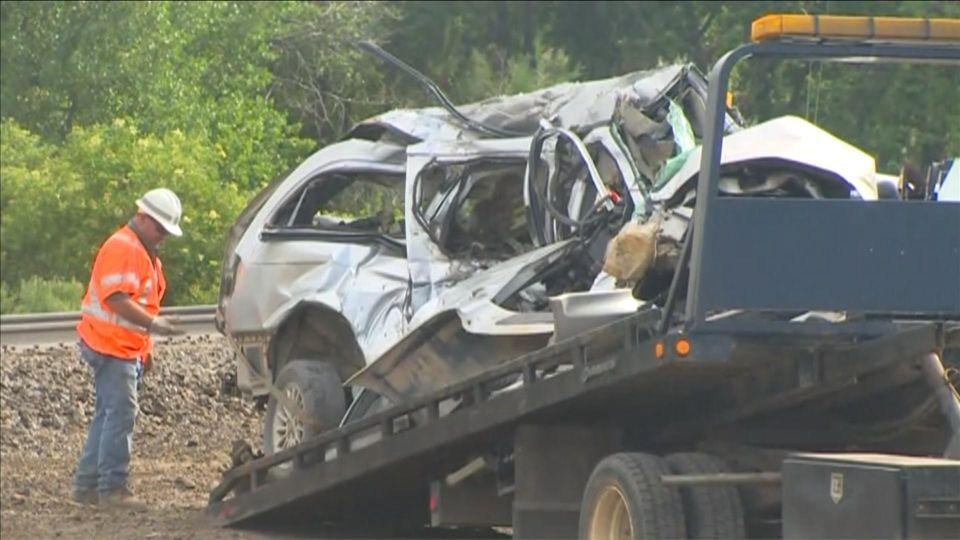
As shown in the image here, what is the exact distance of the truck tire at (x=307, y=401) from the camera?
11656mm

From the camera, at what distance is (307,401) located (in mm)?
11695

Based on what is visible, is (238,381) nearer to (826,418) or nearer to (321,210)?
(321,210)

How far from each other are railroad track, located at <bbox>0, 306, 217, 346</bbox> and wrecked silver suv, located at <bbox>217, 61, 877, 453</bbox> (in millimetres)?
7995

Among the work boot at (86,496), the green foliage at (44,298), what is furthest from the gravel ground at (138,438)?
the green foliage at (44,298)

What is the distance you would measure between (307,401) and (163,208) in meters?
1.63

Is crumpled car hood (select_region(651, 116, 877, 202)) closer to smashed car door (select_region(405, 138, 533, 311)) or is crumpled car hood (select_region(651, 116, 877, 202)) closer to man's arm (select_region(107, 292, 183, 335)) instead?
smashed car door (select_region(405, 138, 533, 311))

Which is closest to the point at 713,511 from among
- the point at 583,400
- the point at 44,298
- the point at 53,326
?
the point at 583,400

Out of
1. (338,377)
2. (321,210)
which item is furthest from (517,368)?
(321,210)

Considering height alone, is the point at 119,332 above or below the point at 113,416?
above

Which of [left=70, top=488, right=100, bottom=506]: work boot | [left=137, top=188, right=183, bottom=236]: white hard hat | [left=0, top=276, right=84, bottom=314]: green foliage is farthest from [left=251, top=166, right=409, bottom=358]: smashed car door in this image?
[left=0, top=276, right=84, bottom=314]: green foliage

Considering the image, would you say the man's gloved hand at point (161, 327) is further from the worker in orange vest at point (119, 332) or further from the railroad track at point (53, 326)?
the railroad track at point (53, 326)

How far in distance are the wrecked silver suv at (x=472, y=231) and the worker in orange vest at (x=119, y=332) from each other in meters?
0.52

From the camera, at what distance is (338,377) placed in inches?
469

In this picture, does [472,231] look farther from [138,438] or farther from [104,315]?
[138,438]
